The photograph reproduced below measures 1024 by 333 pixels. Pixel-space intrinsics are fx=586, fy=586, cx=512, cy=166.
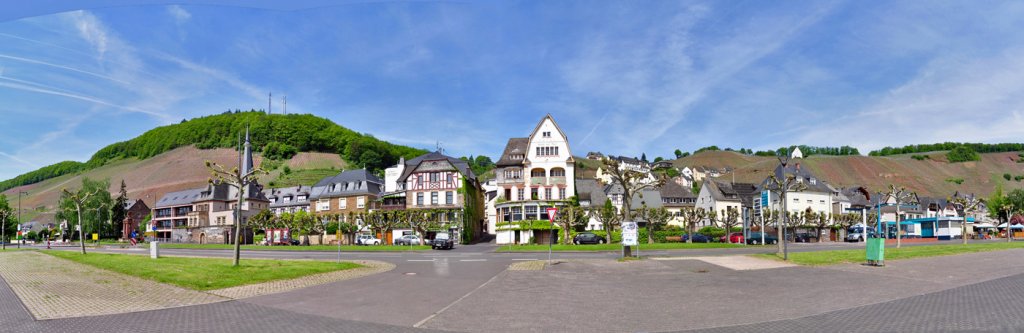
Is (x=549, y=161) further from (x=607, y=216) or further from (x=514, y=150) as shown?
(x=607, y=216)

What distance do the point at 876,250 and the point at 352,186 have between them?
84477 mm

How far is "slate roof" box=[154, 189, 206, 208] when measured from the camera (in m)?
121

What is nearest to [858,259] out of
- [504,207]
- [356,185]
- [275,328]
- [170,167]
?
[275,328]

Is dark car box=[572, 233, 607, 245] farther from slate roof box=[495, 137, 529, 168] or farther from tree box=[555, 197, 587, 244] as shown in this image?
slate roof box=[495, 137, 529, 168]

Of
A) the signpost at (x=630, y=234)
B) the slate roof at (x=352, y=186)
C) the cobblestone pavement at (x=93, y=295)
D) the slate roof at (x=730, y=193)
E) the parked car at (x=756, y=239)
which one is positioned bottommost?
the parked car at (x=756, y=239)

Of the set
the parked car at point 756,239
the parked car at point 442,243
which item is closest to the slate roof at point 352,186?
the parked car at point 442,243

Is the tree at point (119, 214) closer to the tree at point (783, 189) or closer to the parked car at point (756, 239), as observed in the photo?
the parked car at point (756, 239)

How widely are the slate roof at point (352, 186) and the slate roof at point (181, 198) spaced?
34709mm

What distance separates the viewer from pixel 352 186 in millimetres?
98125

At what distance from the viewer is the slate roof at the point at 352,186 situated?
96.4m

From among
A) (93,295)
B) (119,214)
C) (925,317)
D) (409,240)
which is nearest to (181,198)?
(119,214)

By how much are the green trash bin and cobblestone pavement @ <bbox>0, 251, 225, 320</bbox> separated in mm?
25030

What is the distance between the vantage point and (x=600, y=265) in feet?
91.4

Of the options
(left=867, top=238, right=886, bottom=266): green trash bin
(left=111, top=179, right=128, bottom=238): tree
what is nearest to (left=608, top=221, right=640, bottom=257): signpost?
(left=867, top=238, right=886, bottom=266): green trash bin
